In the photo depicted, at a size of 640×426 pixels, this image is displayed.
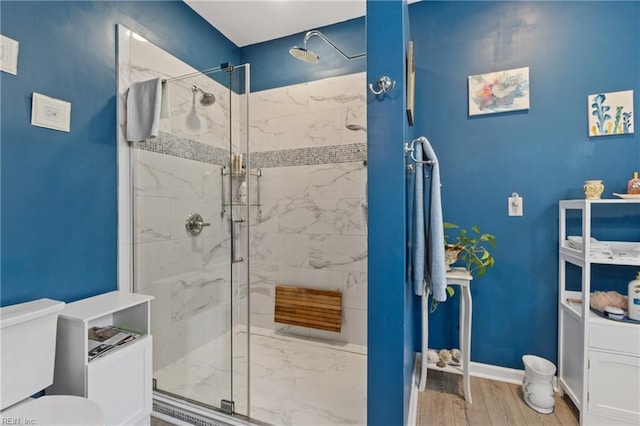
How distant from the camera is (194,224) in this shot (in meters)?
2.04

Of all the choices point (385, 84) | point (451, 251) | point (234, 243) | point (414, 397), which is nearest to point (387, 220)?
point (385, 84)

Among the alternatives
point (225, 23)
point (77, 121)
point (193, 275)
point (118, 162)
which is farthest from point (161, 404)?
point (225, 23)

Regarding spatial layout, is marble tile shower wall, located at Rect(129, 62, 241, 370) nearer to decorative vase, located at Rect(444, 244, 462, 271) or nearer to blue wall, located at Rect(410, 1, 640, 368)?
decorative vase, located at Rect(444, 244, 462, 271)

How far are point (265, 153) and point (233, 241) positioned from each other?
130 cm

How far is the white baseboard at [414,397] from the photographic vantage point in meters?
1.59

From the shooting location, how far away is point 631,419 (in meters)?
1.52

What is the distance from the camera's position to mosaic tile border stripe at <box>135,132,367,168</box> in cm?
195

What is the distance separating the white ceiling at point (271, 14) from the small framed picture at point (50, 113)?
Answer: 4.55 feet

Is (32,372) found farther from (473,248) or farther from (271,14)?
(271,14)

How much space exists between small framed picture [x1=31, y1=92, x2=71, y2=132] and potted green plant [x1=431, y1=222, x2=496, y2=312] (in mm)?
2277

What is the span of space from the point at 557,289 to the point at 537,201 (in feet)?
1.96

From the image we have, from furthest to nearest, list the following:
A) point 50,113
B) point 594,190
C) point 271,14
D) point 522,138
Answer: point 271,14
point 522,138
point 594,190
point 50,113

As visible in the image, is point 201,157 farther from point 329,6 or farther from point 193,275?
point 329,6

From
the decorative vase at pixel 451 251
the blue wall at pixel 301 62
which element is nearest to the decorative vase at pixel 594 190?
the decorative vase at pixel 451 251
